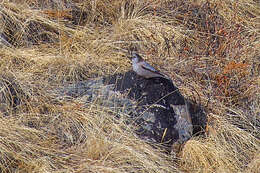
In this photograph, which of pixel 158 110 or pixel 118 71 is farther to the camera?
pixel 118 71

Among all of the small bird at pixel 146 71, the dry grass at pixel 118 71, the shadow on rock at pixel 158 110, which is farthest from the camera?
the small bird at pixel 146 71

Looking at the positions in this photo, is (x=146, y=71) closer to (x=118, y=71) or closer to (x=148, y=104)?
(x=148, y=104)

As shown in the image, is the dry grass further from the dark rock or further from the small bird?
the small bird

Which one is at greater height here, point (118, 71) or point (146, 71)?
point (146, 71)

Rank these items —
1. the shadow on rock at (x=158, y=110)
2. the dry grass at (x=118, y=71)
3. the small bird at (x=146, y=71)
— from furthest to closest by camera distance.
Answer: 1. the small bird at (x=146, y=71)
2. the shadow on rock at (x=158, y=110)
3. the dry grass at (x=118, y=71)

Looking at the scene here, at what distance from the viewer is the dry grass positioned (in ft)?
10.2

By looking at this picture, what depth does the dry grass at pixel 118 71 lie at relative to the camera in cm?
310

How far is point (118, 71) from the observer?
4207mm

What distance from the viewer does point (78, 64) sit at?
4254 mm

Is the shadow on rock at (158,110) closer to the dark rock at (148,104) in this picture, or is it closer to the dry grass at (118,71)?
the dark rock at (148,104)

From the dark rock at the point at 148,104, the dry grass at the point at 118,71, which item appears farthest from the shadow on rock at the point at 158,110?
the dry grass at the point at 118,71

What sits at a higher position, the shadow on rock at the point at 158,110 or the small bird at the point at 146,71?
the small bird at the point at 146,71

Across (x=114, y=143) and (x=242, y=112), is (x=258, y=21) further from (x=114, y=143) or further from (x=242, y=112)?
(x=114, y=143)

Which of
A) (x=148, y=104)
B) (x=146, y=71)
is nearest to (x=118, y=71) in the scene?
(x=146, y=71)
